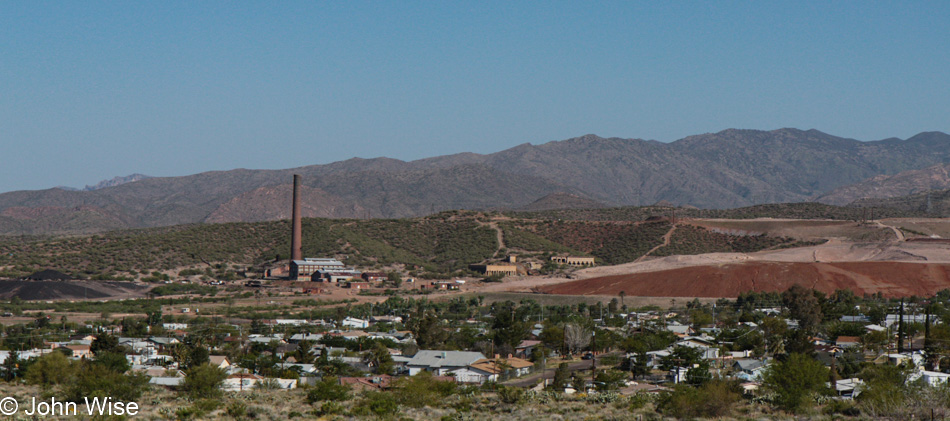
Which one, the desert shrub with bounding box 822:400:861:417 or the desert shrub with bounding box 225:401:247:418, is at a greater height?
the desert shrub with bounding box 822:400:861:417

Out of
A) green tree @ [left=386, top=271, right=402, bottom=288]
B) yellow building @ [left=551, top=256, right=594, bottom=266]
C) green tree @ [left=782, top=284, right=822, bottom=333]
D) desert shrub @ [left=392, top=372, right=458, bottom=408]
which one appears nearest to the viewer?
desert shrub @ [left=392, top=372, right=458, bottom=408]

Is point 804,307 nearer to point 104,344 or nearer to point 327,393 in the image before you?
point 327,393

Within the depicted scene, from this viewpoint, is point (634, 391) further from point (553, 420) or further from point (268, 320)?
point (268, 320)

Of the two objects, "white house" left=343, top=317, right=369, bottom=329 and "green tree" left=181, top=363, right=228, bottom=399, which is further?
"white house" left=343, top=317, right=369, bottom=329

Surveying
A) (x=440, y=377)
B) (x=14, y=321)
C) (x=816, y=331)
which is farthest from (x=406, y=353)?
(x=14, y=321)

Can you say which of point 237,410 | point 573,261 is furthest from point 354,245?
point 237,410

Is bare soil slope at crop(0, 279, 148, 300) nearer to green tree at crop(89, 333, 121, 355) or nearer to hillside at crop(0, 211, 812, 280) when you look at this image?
hillside at crop(0, 211, 812, 280)

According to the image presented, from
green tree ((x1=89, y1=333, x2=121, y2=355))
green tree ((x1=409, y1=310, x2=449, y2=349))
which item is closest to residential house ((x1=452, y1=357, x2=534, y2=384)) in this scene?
green tree ((x1=409, y1=310, x2=449, y2=349))
